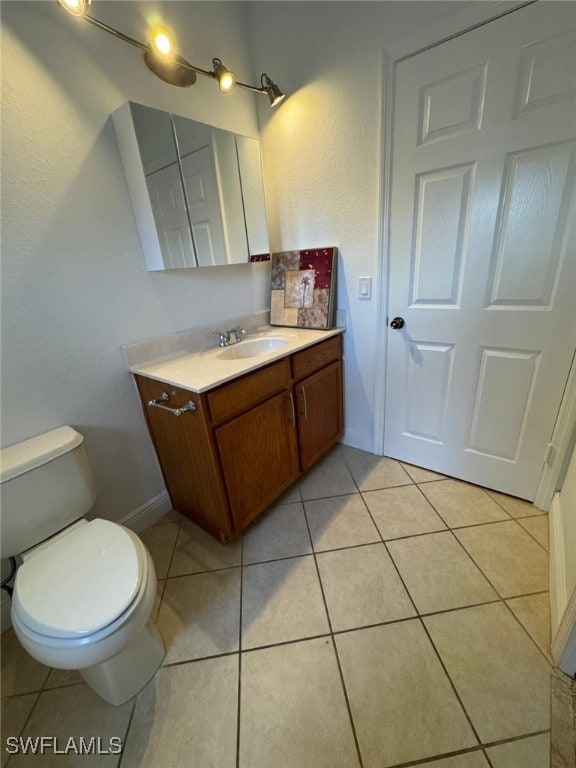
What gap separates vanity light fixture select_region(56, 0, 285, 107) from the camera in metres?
1.16

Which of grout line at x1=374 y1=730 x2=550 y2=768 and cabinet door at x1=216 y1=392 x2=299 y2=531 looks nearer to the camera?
A: grout line at x1=374 y1=730 x2=550 y2=768

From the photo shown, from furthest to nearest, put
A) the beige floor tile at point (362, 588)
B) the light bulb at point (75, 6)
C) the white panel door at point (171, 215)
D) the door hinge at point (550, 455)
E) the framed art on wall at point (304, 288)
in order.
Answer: the framed art on wall at point (304, 288)
the door hinge at point (550, 455)
the white panel door at point (171, 215)
the beige floor tile at point (362, 588)
the light bulb at point (75, 6)

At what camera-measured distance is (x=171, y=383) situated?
122 cm

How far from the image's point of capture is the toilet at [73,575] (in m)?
0.80

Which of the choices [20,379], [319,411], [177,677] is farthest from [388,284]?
[177,677]

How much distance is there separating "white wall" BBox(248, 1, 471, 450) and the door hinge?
86 centimetres

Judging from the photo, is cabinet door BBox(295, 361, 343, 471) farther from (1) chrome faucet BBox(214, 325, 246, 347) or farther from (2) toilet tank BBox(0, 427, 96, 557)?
(2) toilet tank BBox(0, 427, 96, 557)

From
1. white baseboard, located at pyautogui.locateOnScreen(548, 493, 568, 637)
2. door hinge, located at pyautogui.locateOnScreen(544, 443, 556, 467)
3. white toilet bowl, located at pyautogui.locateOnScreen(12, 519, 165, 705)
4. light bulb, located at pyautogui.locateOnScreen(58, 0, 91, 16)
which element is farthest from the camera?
door hinge, located at pyautogui.locateOnScreen(544, 443, 556, 467)

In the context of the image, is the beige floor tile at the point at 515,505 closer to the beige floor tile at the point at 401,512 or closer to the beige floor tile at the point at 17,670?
the beige floor tile at the point at 401,512

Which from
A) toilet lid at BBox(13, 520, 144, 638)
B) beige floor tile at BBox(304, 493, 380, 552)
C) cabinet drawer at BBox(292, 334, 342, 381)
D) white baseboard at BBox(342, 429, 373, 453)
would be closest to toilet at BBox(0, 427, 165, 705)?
toilet lid at BBox(13, 520, 144, 638)

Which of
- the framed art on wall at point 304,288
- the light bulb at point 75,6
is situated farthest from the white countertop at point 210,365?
the light bulb at point 75,6

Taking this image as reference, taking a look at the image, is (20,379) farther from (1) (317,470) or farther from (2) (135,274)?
(1) (317,470)

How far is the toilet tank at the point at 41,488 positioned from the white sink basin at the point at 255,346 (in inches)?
31.6

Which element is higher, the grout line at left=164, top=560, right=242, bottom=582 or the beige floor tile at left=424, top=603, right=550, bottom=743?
the grout line at left=164, top=560, right=242, bottom=582
